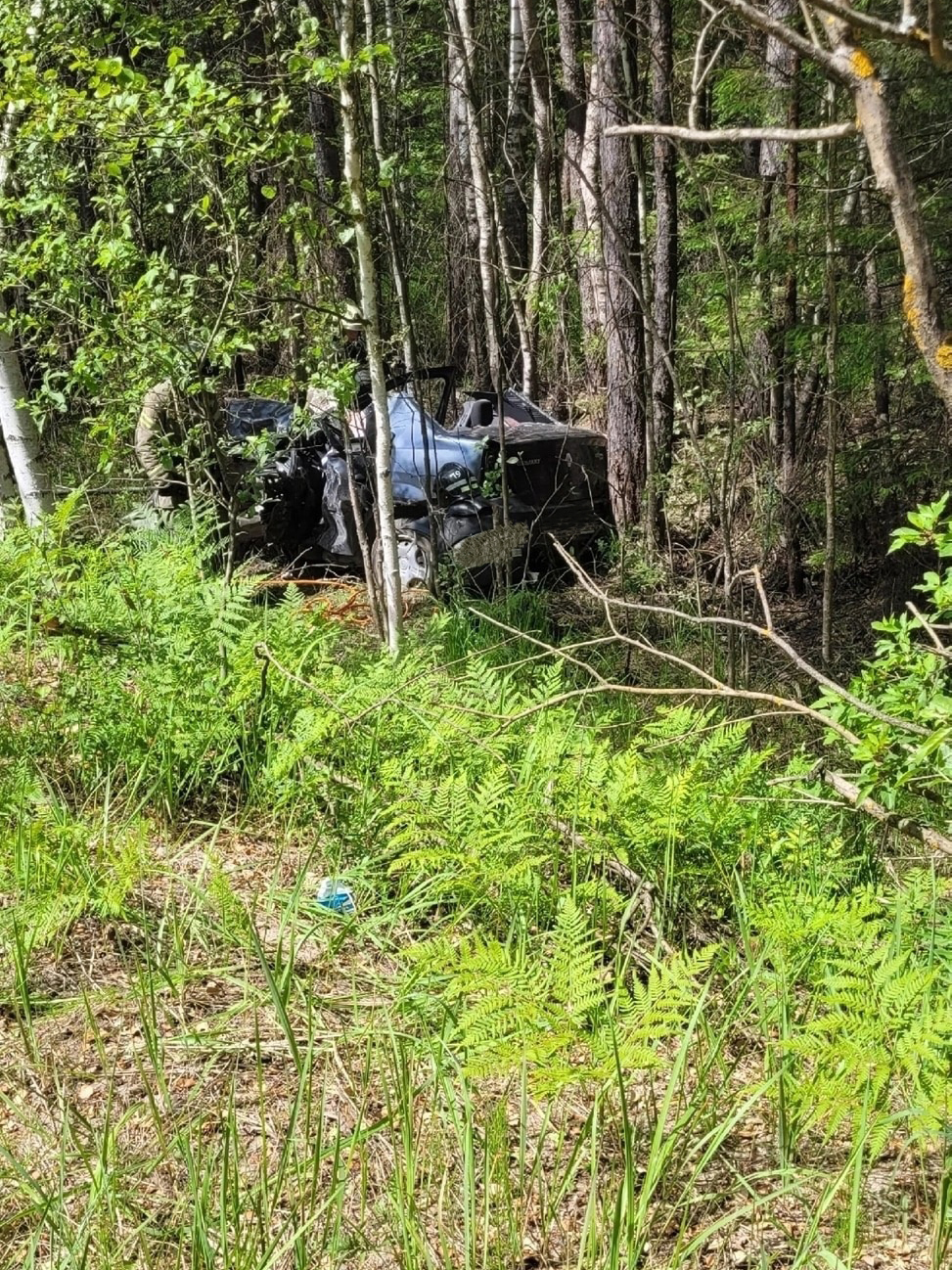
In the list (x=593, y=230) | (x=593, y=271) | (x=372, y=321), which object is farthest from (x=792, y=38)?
(x=593, y=271)

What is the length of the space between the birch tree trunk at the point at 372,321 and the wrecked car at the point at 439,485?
143 centimetres

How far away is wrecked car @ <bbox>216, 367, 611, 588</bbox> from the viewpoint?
7.77 metres

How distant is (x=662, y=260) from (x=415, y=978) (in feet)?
26.0

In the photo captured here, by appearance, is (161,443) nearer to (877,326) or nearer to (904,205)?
(877,326)

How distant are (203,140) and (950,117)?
4.29 metres

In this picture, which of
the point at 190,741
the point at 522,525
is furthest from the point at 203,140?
the point at 522,525

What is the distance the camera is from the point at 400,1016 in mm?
2576

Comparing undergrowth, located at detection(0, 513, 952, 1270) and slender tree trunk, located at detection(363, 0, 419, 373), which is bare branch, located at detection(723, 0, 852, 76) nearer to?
undergrowth, located at detection(0, 513, 952, 1270)

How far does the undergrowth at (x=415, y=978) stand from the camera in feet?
6.58

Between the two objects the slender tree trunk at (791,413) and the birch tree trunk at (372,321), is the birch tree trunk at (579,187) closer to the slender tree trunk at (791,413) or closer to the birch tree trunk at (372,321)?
the slender tree trunk at (791,413)

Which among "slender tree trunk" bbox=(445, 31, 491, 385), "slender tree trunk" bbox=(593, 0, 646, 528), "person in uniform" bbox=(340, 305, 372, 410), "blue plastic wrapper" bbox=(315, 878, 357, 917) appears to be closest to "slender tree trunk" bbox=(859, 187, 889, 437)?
"slender tree trunk" bbox=(593, 0, 646, 528)

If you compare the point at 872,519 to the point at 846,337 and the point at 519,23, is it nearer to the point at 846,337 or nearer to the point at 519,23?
the point at 846,337

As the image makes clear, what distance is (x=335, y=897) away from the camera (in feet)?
10.2

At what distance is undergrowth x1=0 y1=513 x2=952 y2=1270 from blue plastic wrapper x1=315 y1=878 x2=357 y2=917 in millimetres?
47
